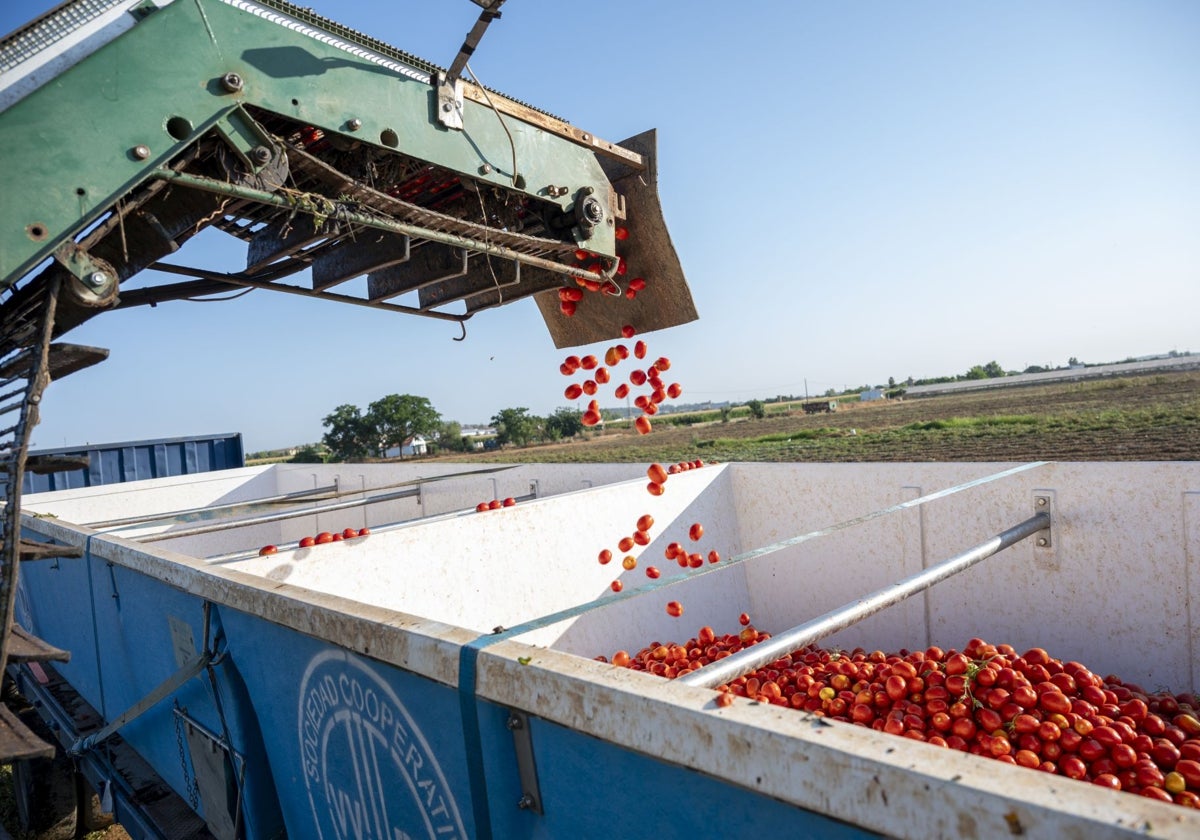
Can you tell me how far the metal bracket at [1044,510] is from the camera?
12.6 feet

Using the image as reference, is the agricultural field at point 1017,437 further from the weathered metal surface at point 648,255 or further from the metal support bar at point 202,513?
the metal support bar at point 202,513

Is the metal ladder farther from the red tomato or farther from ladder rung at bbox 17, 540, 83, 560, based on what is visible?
the red tomato

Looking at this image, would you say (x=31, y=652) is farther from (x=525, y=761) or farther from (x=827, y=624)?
(x=827, y=624)

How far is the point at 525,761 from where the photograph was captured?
4.34 feet

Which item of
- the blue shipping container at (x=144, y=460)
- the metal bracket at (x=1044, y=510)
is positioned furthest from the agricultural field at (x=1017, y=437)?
the metal bracket at (x=1044, y=510)

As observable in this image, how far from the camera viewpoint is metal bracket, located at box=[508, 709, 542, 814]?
4.30 ft

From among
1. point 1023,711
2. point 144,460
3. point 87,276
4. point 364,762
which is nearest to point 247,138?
point 87,276

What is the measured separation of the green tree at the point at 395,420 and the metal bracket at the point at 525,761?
4468 centimetres

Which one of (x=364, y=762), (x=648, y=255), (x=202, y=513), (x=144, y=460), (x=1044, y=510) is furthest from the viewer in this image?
(x=144, y=460)

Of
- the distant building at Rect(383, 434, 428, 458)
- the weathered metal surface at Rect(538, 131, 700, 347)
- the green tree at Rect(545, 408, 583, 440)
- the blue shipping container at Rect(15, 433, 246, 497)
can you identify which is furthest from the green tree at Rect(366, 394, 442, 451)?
the weathered metal surface at Rect(538, 131, 700, 347)

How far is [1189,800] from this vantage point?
1995 millimetres

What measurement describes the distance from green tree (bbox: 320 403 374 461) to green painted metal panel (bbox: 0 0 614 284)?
145 feet

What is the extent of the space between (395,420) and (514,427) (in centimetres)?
1056

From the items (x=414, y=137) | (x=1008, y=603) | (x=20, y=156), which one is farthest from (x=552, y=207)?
(x=1008, y=603)
